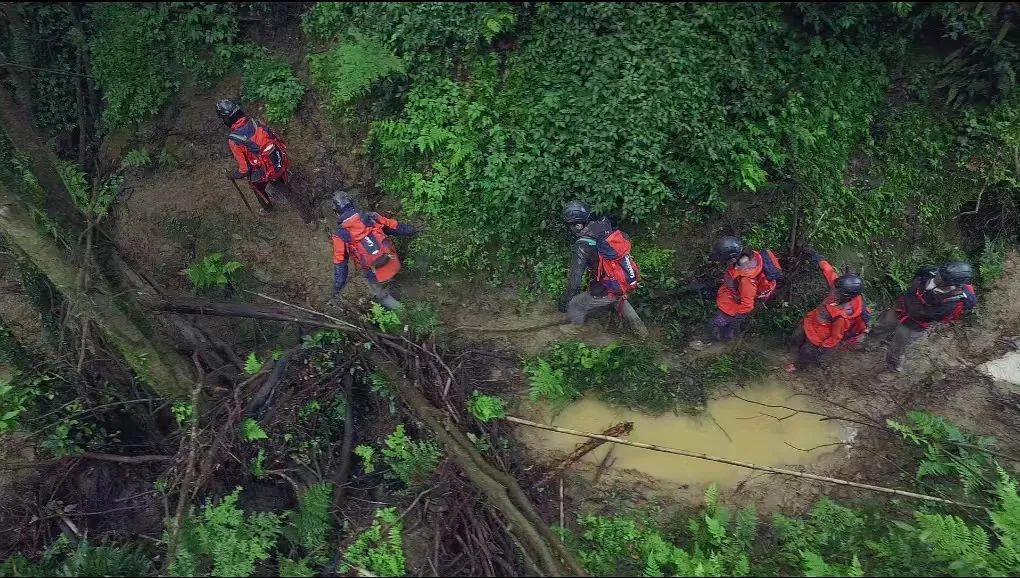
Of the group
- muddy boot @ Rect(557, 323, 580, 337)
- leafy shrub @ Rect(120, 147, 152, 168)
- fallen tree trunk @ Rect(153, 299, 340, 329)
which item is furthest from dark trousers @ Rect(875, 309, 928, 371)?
leafy shrub @ Rect(120, 147, 152, 168)

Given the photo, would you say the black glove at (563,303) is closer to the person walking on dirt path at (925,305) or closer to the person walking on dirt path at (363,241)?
the person walking on dirt path at (363,241)

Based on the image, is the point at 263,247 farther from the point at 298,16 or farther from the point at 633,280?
the point at 633,280

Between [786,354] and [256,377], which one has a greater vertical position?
[256,377]

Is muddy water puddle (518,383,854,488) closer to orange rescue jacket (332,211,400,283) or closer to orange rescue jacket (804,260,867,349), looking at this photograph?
orange rescue jacket (804,260,867,349)

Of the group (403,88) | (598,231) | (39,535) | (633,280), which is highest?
(403,88)

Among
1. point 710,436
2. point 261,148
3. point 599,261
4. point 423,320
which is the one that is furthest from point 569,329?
point 261,148

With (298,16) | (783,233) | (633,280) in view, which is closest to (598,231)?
(633,280)

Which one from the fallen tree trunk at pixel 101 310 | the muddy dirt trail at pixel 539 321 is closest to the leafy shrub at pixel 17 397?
the fallen tree trunk at pixel 101 310

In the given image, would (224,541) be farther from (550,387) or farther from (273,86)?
(273,86)
